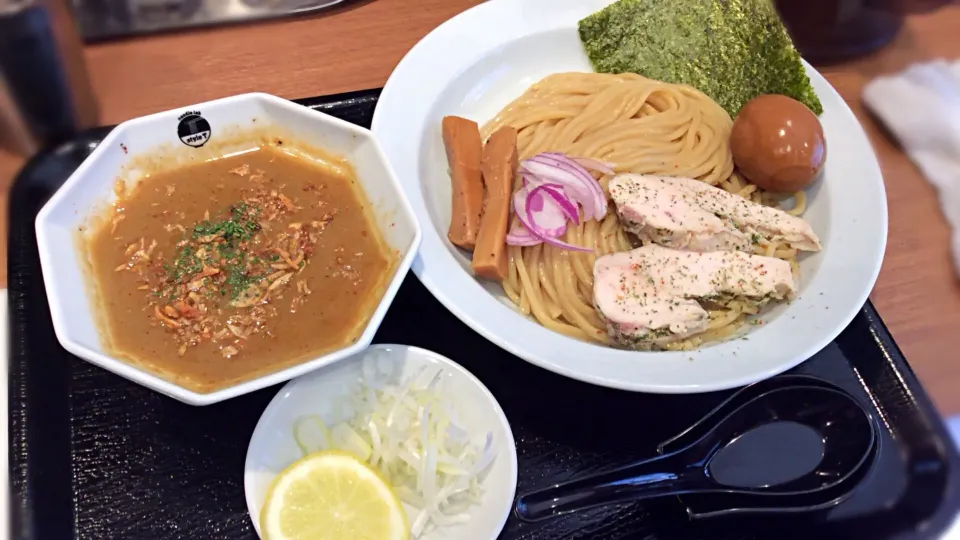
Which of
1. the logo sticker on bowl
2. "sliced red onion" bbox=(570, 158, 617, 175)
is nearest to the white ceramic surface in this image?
the logo sticker on bowl

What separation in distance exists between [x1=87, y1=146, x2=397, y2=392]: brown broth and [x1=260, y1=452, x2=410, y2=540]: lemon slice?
0.24m

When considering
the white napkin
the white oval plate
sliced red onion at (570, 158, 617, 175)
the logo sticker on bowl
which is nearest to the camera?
the white oval plate

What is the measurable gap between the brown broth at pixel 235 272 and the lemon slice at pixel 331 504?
240mm

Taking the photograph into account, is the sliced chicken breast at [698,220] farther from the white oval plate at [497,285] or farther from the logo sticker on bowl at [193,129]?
the logo sticker on bowl at [193,129]

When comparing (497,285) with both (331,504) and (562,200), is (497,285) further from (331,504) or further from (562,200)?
(331,504)

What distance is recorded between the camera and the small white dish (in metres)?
1.58

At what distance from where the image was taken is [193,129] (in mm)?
1930

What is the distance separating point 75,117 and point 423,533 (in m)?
1.81

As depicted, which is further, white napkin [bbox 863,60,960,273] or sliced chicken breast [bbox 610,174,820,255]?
white napkin [bbox 863,60,960,273]

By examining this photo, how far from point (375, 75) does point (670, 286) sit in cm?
145

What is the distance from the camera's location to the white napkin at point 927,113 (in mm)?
2695

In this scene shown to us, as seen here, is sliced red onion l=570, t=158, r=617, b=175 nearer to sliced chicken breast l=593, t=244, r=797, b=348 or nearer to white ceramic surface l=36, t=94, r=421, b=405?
sliced chicken breast l=593, t=244, r=797, b=348

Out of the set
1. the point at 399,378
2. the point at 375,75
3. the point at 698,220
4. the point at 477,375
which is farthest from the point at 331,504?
the point at 375,75

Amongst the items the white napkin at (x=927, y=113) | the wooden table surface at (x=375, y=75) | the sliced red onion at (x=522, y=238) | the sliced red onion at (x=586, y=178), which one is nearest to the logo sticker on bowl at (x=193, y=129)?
the wooden table surface at (x=375, y=75)
